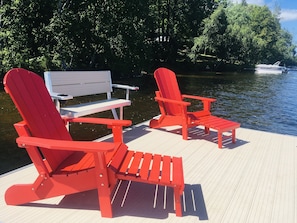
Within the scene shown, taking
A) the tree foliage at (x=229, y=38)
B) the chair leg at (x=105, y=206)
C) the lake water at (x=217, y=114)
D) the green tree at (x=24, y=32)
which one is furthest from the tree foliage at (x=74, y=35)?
the tree foliage at (x=229, y=38)

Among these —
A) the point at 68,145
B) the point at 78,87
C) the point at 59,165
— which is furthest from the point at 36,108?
the point at 78,87

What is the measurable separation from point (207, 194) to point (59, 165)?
1355mm

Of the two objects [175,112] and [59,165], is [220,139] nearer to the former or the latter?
[175,112]

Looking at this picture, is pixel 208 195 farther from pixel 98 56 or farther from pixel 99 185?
pixel 98 56

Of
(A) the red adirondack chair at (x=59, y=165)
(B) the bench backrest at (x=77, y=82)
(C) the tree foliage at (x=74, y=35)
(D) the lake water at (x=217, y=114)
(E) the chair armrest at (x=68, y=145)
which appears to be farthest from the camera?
(C) the tree foliage at (x=74, y=35)

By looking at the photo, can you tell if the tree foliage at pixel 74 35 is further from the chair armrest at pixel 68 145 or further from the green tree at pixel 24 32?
the chair armrest at pixel 68 145

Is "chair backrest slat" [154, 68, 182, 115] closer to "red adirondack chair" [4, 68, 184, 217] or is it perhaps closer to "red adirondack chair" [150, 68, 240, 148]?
"red adirondack chair" [150, 68, 240, 148]

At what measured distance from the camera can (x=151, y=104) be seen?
10.8 m

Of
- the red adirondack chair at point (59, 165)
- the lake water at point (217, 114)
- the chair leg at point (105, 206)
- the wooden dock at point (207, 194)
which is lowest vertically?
the lake water at point (217, 114)

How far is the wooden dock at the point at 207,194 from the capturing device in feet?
7.27

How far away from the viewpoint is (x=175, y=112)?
4637 mm

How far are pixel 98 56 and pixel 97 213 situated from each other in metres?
15.2

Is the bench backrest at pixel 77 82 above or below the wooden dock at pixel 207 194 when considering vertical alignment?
above

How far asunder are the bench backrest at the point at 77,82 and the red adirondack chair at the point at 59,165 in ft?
5.20
